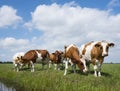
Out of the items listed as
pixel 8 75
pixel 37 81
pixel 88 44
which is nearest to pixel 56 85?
pixel 37 81

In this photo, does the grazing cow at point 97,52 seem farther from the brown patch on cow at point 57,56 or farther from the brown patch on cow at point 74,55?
the brown patch on cow at point 57,56

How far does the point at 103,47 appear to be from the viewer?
79.5ft

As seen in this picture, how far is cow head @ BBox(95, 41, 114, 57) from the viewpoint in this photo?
2403 cm

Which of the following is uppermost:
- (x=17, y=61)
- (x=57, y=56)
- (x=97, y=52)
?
(x=57, y=56)

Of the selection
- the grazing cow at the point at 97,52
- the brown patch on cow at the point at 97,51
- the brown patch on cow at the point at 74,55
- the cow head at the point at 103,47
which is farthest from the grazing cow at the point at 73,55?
the cow head at the point at 103,47

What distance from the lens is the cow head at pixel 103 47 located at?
24034mm

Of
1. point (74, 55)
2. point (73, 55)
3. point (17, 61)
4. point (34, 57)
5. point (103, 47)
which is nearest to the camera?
point (103, 47)

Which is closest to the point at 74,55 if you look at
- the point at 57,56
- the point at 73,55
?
the point at 73,55

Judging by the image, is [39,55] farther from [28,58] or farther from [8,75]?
[8,75]

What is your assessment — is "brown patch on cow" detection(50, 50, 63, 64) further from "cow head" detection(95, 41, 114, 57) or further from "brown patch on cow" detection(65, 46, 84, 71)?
"cow head" detection(95, 41, 114, 57)

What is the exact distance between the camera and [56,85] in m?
19.1

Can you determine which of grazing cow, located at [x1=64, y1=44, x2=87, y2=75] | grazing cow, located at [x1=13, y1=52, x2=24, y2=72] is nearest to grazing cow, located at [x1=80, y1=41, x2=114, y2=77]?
grazing cow, located at [x1=64, y1=44, x2=87, y2=75]

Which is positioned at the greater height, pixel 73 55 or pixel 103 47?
pixel 103 47

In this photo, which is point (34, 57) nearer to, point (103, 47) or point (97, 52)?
point (97, 52)
